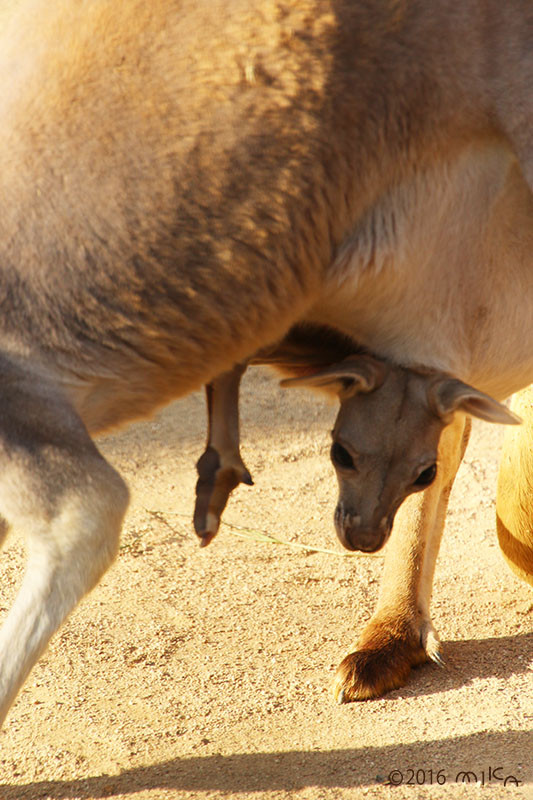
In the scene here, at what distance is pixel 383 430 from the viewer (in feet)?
6.97

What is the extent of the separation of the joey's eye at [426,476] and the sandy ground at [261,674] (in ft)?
1.52

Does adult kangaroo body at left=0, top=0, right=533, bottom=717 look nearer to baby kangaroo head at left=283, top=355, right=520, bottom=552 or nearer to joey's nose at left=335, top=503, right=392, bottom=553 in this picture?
baby kangaroo head at left=283, top=355, right=520, bottom=552

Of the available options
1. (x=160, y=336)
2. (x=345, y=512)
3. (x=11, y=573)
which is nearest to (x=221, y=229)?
(x=160, y=336)

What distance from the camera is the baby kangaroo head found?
2.08 metres

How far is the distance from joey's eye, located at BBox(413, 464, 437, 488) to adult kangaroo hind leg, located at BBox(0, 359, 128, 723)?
2.29 ft

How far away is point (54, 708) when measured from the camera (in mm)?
2379

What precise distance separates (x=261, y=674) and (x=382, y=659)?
0.92ft

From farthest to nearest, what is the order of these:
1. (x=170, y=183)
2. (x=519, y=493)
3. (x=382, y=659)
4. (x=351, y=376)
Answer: (x=519, y=493)
(x=382, y=659)
(x=351, y=376)
(x=170, y=183)

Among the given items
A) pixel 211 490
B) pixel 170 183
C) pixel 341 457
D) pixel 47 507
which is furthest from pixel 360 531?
pixel 170 183

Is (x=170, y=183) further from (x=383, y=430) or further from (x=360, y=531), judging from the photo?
(x=360, y=531)

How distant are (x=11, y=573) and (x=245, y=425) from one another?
4.49 feet

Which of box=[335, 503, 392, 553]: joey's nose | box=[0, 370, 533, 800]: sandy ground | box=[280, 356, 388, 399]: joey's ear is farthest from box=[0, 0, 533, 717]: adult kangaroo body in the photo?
box=[0, 370, 533, 800]: sandy ground

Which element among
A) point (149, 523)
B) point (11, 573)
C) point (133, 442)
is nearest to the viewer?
point (11, 573)

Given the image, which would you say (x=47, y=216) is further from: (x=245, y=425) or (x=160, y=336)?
(x=245, y=425)
